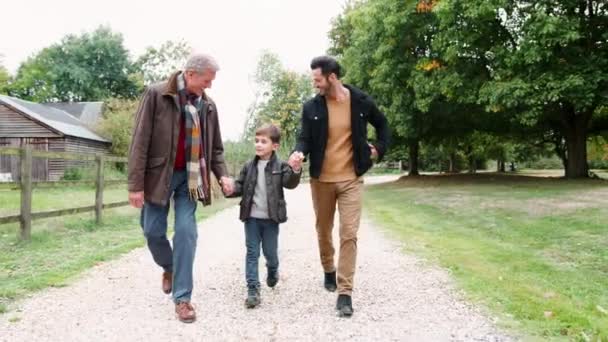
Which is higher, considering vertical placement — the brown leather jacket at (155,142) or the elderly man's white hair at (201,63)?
the elderly man's white hair at (201,63)

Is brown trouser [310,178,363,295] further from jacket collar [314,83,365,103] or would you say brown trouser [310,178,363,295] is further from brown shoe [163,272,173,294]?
brown shoe [163,272,173,294]

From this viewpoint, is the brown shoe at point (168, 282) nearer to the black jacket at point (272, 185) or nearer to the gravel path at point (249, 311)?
the gravel path at point (249, 311)

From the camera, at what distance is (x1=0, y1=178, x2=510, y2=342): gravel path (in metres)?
3.68

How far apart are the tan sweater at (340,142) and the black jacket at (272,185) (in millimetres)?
321

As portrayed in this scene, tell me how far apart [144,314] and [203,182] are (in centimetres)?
107

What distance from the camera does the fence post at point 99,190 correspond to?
1005 cm

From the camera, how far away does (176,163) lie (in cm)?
415

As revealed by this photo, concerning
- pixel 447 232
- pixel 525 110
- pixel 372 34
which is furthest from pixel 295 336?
pixel 372 34

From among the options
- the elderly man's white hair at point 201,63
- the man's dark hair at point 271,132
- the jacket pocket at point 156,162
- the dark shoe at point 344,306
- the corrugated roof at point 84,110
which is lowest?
the dark shoe at point 344,306

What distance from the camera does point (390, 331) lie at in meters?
3.77

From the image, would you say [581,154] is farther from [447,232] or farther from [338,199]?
[338,199]

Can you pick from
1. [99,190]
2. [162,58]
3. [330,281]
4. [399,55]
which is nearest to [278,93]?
[162,58]

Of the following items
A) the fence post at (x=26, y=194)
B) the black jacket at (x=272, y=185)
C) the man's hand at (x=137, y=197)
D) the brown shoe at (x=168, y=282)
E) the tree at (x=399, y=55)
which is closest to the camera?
the man's hand at (x=137, y=197)

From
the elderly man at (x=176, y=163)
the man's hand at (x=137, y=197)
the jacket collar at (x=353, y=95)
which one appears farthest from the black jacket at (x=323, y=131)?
the man's hand at (x=137, y=197)
